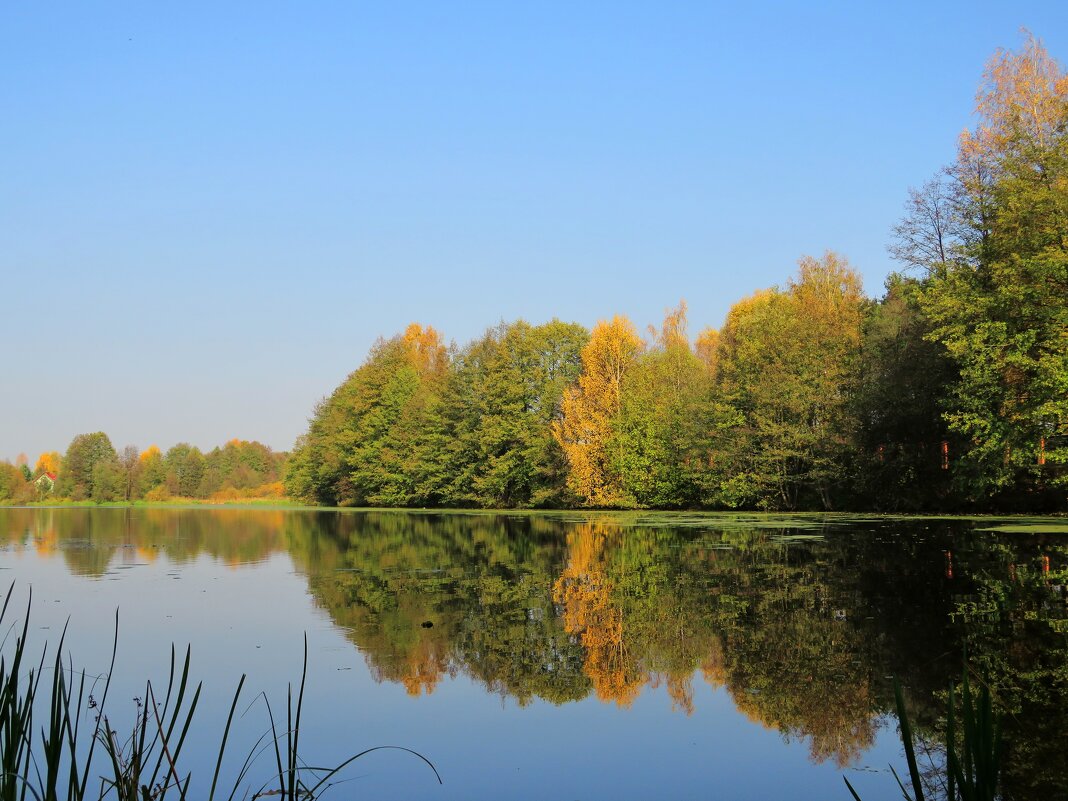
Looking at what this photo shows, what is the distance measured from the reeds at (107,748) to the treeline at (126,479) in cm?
9416

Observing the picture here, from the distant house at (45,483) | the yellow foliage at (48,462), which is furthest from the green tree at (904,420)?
the yellow foliage at (48,462)

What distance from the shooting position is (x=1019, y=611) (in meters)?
10.2

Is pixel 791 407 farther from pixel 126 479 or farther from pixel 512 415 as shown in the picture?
pixel 126 479

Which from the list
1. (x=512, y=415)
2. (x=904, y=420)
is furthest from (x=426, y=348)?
(x=904, y=420)

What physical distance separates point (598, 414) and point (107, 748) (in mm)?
44704

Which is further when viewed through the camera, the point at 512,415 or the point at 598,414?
the point at 512,415

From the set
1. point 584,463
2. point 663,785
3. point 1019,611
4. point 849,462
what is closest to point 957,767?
point 663,785

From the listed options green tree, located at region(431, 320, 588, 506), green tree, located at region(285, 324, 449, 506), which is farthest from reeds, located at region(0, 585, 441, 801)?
green tree, located at region(285, 324, 449, 506)

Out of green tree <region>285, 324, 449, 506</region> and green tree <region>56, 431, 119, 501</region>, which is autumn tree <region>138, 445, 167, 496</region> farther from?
green tree <region>285, 324, 449, 506</region>

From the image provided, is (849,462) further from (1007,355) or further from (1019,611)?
(1019,611)

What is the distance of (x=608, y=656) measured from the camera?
9.11 metres

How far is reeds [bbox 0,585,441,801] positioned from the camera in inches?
109

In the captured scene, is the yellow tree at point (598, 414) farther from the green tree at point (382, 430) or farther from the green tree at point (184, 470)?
the green tree at point (184, 470)

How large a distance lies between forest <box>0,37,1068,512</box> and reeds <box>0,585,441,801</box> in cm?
2415
